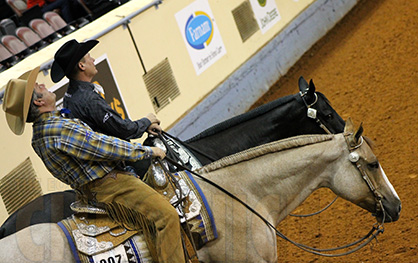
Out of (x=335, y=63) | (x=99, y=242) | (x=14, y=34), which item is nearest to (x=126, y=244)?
(x=99, y=242)

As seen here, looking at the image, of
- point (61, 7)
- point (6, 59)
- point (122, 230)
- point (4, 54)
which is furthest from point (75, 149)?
point (61, 7)

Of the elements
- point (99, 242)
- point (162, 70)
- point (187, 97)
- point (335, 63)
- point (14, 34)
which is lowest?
point (335, 63)

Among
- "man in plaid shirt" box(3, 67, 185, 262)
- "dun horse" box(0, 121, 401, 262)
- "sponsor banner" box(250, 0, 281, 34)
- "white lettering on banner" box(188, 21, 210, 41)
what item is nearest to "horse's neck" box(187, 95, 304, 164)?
"dun horse" box(0, 121, 401, 262)

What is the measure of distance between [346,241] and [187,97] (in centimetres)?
432

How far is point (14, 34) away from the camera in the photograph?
33.8 feet

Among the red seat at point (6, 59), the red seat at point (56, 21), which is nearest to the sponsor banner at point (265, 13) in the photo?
the red seat at point (56, 21)

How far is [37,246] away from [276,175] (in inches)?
78.7

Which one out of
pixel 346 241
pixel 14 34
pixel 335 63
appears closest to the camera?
pixel 346 241

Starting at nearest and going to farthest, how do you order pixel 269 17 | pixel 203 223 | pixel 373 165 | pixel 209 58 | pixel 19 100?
1. pixel 19 100
2. pixel 203 223
3. pixel 373 165
4. pixel 209 58
5. pixel 269 17

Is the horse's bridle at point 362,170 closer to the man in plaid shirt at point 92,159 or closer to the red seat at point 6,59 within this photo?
the man in plaid shirt at point 92,159

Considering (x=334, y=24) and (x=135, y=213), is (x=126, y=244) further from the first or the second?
(x=334, y=24)

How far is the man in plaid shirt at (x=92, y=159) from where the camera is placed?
4.26 m

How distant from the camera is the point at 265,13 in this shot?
39.4ft

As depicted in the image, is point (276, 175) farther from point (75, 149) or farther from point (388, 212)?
point (75, 149)
